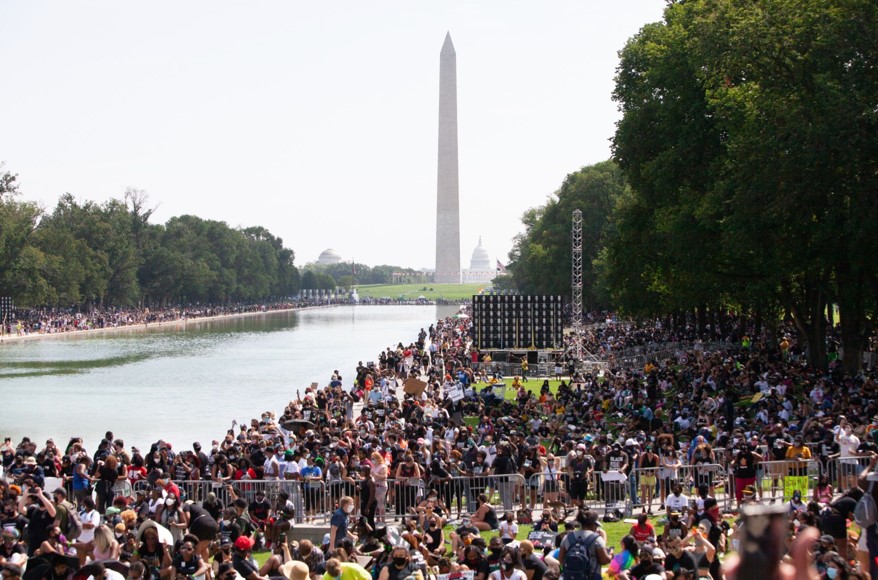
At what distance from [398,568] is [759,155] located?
19.3m

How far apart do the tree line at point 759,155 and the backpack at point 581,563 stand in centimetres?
1710

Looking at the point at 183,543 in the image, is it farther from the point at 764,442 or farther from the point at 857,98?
the point at 857,98

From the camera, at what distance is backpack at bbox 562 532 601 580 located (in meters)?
10.1

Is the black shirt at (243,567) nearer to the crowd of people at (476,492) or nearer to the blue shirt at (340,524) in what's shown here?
the crowd of people at (476,492)

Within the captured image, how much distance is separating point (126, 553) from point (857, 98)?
19585mm

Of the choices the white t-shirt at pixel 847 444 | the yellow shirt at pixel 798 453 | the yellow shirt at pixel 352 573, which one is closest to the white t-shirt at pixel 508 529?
the yellow shirt at pixel 352 573

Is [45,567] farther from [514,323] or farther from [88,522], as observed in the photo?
[514,323]

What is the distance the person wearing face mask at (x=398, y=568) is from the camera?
1063cm

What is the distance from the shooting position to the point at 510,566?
10.2 meters

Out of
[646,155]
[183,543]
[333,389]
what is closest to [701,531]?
[183,543]

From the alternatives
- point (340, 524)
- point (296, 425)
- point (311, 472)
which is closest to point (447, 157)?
point (296, 425)

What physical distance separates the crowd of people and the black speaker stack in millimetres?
18534

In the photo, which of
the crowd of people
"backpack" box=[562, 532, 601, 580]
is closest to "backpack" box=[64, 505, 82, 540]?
the crowd of people

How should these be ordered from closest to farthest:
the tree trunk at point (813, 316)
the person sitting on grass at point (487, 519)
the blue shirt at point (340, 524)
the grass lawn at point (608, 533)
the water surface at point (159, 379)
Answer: the blue shirt at point (340, 524) → the grass lawn at point (608, 533) → the person sitting on grass at point (487, 519) → the tree trunk at point (813, 316) → the water surface at point (159, 379)
